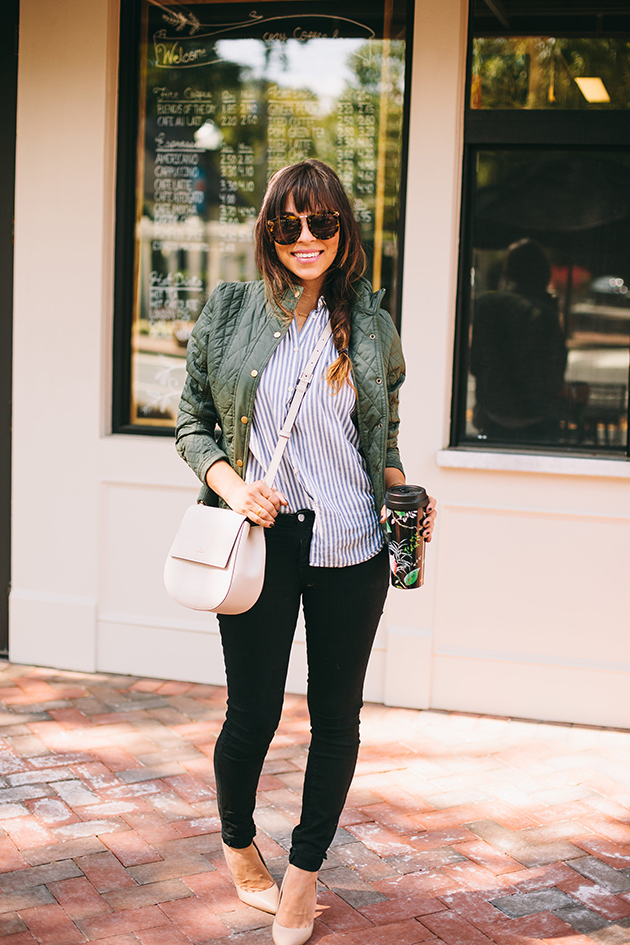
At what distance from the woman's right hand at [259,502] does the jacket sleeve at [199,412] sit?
0.18 metres

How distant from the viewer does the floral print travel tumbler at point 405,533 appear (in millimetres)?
2377

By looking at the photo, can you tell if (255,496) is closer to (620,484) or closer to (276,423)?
(276,423)

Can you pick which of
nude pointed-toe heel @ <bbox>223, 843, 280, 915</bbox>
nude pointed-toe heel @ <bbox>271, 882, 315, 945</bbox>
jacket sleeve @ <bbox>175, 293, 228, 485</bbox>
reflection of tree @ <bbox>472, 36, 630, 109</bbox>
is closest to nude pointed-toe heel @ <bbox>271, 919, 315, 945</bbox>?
nude pointed-toe heel @ <bbox>271, 882, 315, 945</bbox>

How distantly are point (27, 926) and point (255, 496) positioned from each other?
1341mm

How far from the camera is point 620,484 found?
4.13m

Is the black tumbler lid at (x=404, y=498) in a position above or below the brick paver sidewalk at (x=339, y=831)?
above

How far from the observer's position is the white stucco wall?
4.17 meters

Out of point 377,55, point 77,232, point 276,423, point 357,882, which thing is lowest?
point 357,882

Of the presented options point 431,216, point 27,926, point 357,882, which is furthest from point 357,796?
point 431,216

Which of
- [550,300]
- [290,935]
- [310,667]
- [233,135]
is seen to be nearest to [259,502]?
[310,667]

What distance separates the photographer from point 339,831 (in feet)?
10.6

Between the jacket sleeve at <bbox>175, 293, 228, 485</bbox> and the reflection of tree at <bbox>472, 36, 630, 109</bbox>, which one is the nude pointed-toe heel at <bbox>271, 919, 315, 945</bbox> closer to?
the jacket sleeve at <bbox>175, 293, 228, 485</bbox>

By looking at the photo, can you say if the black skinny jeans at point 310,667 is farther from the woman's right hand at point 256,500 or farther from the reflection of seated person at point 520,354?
the reflection of seated person at point 520,354

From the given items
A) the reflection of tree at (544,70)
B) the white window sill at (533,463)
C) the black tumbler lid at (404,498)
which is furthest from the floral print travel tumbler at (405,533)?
the reflection of tree at (544,70)
